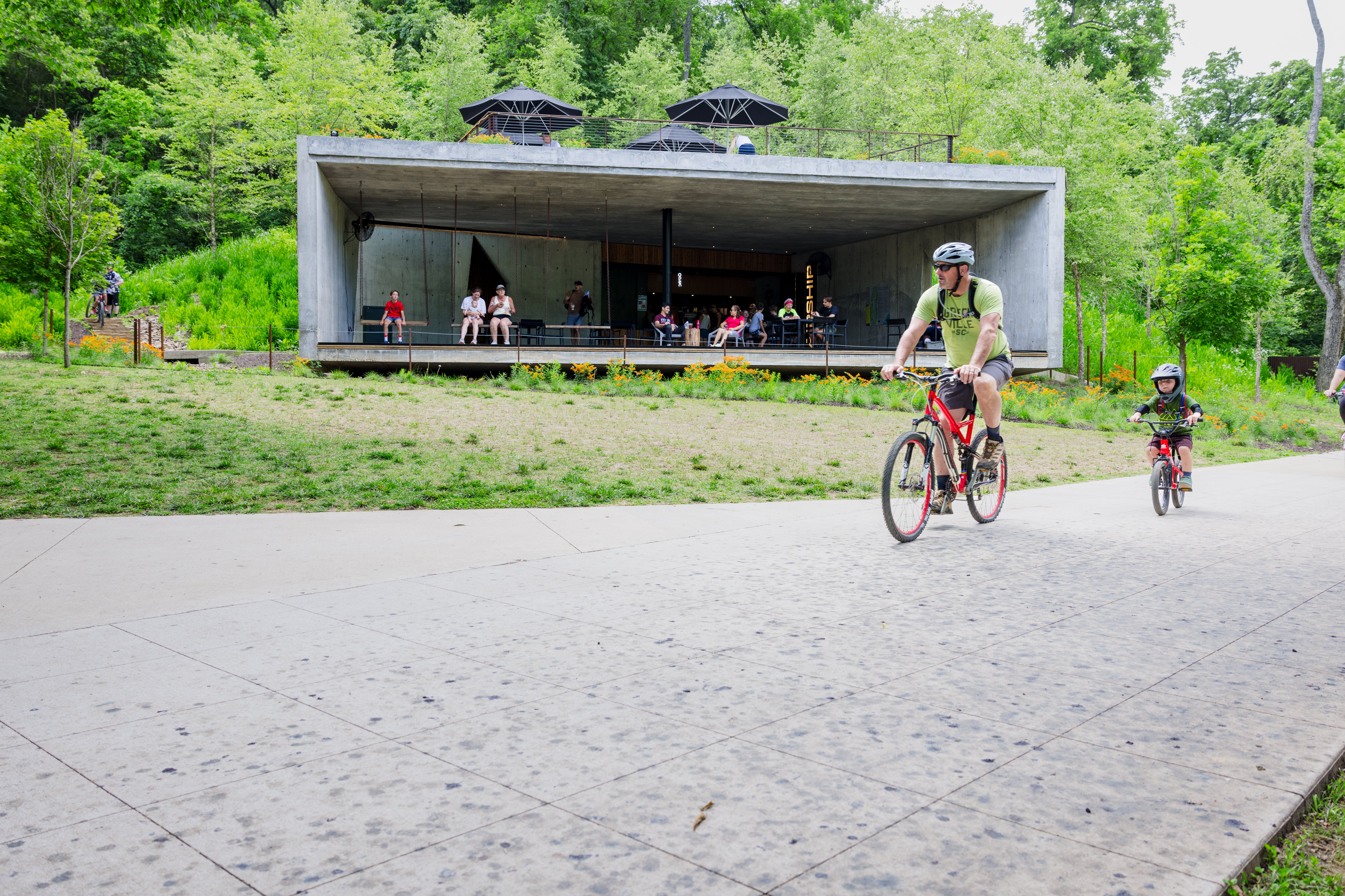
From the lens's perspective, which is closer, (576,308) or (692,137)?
(692,137)

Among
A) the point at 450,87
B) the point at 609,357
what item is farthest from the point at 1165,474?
the point at 450,87

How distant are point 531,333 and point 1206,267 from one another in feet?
58.3

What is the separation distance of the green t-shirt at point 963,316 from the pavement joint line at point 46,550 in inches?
227

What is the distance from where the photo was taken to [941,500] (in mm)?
6805

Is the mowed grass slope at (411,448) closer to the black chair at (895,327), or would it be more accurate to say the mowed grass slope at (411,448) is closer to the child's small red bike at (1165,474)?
the child's small red bike at (1165,474)

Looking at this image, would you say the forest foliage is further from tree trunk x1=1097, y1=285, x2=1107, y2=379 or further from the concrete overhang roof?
the concrete overhang roof

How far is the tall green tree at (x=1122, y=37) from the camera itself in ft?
175

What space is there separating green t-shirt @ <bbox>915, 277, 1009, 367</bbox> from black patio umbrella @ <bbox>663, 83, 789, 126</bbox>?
1926 cm

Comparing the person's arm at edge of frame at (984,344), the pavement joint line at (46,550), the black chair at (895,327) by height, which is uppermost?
the black chair at (895,327)

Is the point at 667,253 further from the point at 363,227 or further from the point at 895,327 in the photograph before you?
the point at 895,327

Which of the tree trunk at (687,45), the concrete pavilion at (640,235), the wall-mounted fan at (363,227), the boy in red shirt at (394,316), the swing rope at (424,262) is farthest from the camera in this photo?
the tree trunk at (687,45)

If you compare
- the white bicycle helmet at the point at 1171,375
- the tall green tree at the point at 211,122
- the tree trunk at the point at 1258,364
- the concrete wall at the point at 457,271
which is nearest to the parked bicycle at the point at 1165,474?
the white bicycle helmet at the point at 1171,375

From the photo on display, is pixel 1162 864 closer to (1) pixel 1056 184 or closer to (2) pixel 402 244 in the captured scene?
(1) pixel 1056 184

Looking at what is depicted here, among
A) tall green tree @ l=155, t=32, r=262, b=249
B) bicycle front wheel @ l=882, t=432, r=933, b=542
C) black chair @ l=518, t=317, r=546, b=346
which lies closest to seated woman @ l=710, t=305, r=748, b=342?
black chair @ l=518, t=317, r=546, b=346
